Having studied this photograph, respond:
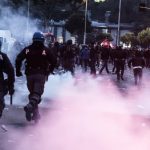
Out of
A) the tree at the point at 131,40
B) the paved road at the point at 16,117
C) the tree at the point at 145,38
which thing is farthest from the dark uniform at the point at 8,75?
the tree at the point at 131,40

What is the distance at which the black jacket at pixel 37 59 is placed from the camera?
39.5ft

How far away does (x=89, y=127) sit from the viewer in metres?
11.9

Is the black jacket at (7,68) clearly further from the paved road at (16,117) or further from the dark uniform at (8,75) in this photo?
the paved road at (16,117)

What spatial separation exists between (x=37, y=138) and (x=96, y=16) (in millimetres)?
137659

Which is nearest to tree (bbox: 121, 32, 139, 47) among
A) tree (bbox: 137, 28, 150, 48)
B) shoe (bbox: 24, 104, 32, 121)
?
tree (bbox: 137, 28, 150, 48)

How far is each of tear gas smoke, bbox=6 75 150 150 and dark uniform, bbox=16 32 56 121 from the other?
1.80ft

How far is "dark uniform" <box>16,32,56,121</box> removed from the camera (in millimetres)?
12008

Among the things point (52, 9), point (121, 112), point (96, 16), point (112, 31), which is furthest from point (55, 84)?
point (96, 16)

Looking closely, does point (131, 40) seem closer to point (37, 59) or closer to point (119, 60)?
point (119, 60)

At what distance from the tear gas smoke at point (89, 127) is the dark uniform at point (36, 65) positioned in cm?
55

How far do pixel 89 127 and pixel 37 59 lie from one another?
1.52 metres

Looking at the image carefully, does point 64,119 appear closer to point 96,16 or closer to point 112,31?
point 112,31

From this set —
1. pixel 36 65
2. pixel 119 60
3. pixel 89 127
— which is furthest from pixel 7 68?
pixel 119 60

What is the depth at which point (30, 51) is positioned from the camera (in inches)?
475
